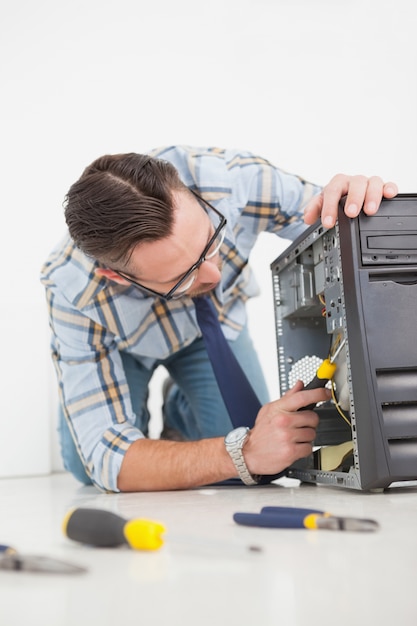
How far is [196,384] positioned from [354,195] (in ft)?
3.42

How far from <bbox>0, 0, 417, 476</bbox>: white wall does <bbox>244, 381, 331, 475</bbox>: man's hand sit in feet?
5.14

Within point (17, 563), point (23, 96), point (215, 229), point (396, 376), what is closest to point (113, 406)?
point (215, 229)

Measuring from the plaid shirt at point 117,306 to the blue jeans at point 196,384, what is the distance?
26 cm

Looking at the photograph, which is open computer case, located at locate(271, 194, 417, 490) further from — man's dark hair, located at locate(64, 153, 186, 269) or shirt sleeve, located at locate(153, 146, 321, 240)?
shirt sleeve, located at locate(153, 146, 321, 240)

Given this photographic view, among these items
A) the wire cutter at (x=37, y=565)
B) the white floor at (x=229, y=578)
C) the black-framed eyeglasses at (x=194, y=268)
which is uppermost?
the black-framed eyeglasses at (x=194, y=268)

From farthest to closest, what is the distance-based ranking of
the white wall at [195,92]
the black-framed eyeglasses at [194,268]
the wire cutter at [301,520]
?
the white wall at [195,92]
the black-framed eyeglasses at [194,268]
the wire cutter at [301,520]

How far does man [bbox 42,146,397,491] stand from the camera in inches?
50.0

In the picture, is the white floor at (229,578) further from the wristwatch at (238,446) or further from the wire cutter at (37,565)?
the wristwatch at (238,446)

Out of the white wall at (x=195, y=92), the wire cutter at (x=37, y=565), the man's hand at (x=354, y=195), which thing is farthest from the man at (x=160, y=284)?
the white wall at (x=195, y=92)

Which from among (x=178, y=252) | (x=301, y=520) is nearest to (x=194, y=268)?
(x=178, y=252)

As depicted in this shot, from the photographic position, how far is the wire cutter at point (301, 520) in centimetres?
78

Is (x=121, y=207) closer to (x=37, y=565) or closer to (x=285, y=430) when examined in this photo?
(x=285, y=430)

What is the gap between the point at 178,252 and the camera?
4.31 feet

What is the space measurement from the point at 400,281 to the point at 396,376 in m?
0.14
